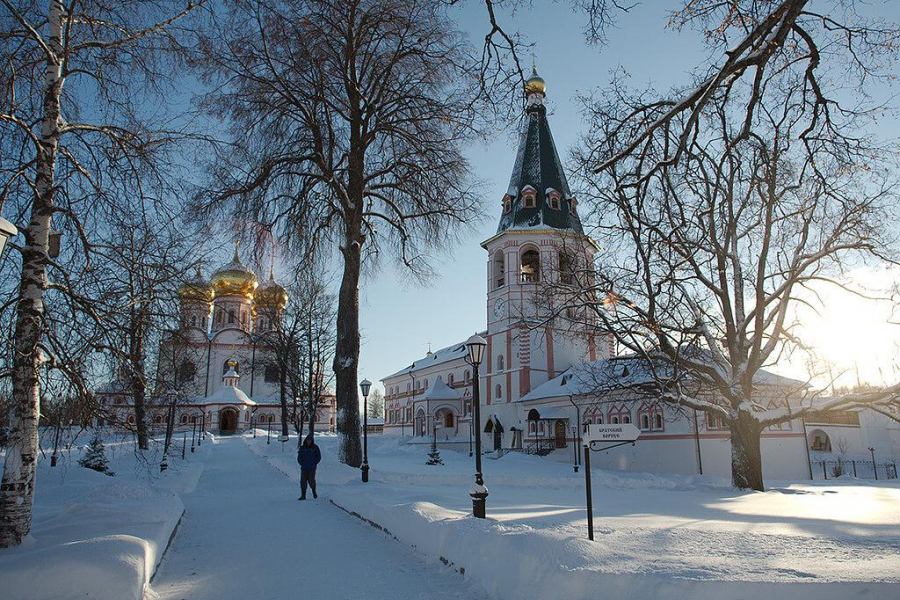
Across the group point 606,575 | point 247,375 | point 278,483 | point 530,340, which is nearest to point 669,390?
point 278,483

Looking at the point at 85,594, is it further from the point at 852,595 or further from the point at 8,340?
the point at 852,595

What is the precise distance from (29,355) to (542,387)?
3789cm

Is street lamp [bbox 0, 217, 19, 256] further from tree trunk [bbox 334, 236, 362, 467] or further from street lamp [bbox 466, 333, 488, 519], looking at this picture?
tree trunk [bbox 334, 236, 362, 467]

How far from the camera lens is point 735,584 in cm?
417

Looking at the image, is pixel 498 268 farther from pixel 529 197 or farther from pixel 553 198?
pixel 553 198

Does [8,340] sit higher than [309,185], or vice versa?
[309,185]

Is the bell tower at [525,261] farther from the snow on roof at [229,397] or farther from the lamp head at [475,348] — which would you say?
the snow on roof at [229,397]

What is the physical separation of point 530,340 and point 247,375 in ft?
150

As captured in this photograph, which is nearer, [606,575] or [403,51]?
[606,575]

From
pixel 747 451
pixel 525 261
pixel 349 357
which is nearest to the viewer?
pixel 747 451

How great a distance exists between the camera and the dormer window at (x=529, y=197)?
4466cm

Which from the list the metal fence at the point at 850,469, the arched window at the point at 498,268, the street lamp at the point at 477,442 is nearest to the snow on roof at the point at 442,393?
the arched window at the point at 498,268

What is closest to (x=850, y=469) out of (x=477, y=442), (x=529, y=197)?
(x=529, y=197)

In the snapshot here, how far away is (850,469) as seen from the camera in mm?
35531
